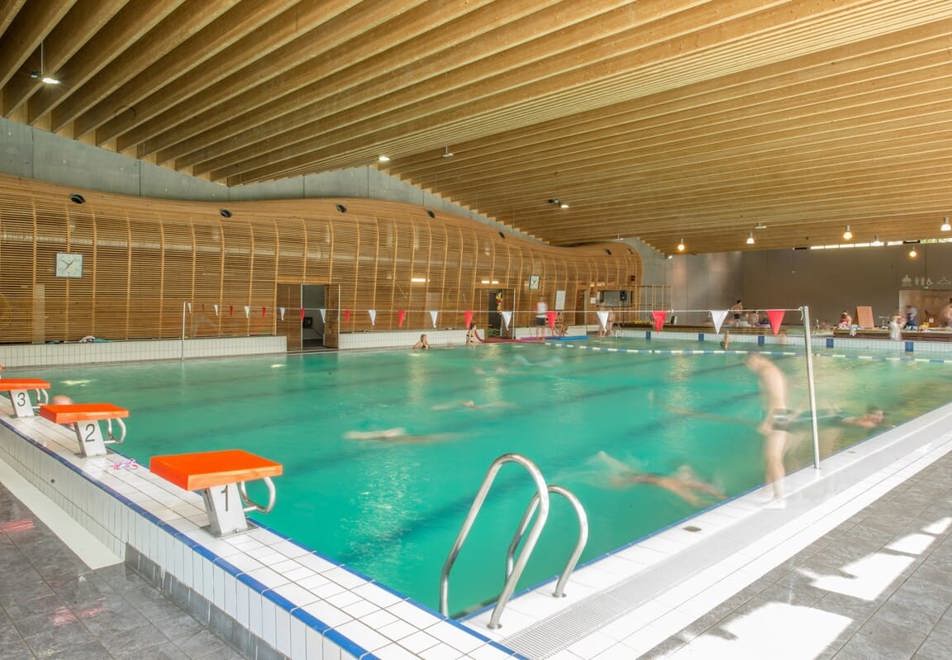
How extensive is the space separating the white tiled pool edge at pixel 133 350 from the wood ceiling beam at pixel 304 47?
4.40 metres

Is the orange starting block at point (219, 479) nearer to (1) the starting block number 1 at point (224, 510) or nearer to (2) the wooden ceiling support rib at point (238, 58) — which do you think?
(1) the starting block number 1 at point (224, 510)

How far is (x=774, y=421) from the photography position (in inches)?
280

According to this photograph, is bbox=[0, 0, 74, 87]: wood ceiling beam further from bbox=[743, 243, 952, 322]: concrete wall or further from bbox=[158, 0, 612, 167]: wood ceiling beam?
bbox=[743, 243, 952, 322]: concrete wall

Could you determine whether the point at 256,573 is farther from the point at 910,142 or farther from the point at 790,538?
the point at 910,142

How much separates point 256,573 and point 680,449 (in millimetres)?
4431

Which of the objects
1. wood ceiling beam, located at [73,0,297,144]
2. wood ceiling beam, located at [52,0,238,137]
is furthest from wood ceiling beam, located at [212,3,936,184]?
wood ceiling beam, located at [52,0,238,137]

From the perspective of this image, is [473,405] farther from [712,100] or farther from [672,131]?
[672,131]

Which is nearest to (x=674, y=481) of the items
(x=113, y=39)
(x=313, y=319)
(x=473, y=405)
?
(x=473, y=405)

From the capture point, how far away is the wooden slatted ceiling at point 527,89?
631cm

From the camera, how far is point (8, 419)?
502 centimetres

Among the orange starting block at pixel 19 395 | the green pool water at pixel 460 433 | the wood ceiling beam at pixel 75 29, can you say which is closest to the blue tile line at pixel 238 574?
the green pool water at pixel 460 433

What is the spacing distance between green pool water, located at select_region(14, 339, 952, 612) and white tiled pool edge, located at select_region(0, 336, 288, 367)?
68 cm

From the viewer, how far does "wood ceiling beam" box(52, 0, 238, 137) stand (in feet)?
20.7

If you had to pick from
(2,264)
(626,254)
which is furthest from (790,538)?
(626,254)
